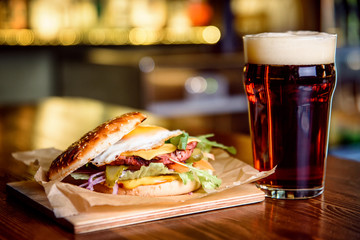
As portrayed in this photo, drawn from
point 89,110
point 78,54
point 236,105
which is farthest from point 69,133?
point 78,54

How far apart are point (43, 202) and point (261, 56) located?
0.44 meters

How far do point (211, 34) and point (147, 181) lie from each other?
537 centimetres

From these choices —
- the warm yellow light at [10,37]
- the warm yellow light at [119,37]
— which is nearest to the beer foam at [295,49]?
the warm yellow light at [10,37]

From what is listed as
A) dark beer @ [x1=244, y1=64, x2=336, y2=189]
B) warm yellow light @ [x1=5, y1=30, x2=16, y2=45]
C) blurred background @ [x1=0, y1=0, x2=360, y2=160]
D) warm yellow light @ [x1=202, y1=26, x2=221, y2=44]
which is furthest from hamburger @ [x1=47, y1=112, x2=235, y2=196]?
warm yellow light @ [x1=202, y1=26, x2=221, y2=44]

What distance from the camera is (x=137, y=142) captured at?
91cm

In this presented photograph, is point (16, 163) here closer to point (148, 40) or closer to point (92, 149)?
point (92, 149)

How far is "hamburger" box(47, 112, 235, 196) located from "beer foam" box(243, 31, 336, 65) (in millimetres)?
204

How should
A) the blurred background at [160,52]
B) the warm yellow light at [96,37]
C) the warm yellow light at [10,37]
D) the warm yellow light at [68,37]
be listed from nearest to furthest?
the blurred background at [160,52] → the warm yellow light at [10,37] → the warm yellow light at [68,37] → the warm yellow light at [96,37]

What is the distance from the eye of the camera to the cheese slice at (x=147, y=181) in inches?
33.7

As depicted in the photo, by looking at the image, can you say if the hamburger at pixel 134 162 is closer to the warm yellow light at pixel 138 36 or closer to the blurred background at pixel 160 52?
the blurred background at pixel 160 52

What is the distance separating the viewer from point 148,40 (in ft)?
19.1

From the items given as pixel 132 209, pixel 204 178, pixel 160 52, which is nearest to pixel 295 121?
pixel 204 178

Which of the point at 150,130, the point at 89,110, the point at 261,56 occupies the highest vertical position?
the point at 261,56

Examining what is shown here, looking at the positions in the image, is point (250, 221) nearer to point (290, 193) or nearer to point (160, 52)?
point (290, 193)
